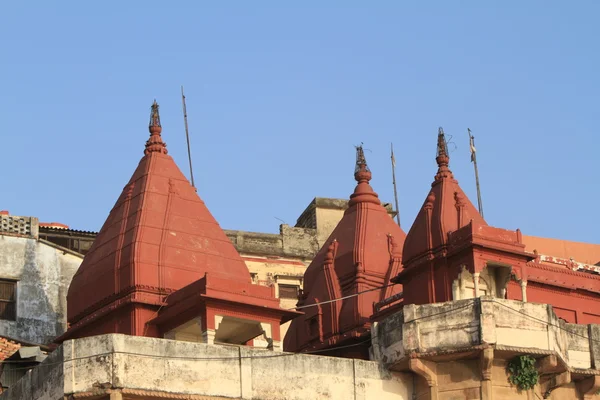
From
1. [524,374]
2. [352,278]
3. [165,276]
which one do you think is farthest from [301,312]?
[524,374]

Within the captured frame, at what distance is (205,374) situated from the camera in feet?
96.6

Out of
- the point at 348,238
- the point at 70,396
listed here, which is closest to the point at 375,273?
the point at 348,238

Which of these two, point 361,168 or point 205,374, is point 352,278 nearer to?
point 361,168

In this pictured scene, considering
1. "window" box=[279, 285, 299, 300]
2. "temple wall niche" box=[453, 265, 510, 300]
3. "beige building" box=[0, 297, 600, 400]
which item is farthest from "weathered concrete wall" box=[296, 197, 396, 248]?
"beige building" box=[0, 297, 600, 400]

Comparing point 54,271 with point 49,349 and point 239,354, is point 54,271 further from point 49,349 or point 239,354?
point 239,354

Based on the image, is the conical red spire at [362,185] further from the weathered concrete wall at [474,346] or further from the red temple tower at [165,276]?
the weathered concrete wall at [474,346]

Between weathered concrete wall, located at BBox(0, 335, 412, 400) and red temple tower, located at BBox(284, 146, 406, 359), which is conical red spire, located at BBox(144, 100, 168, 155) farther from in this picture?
weathered concrete wall, located at BBox(0, 335, 412, 400)

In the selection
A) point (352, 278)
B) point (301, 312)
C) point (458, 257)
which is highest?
point (352, 278)

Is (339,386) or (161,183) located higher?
(161,183)

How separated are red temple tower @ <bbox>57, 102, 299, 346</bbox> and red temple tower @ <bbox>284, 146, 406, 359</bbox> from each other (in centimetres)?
306

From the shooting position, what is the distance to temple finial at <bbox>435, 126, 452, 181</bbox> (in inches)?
1400

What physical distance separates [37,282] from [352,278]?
8.29 metres

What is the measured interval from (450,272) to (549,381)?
124 inches

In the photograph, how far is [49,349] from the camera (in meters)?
36.1
